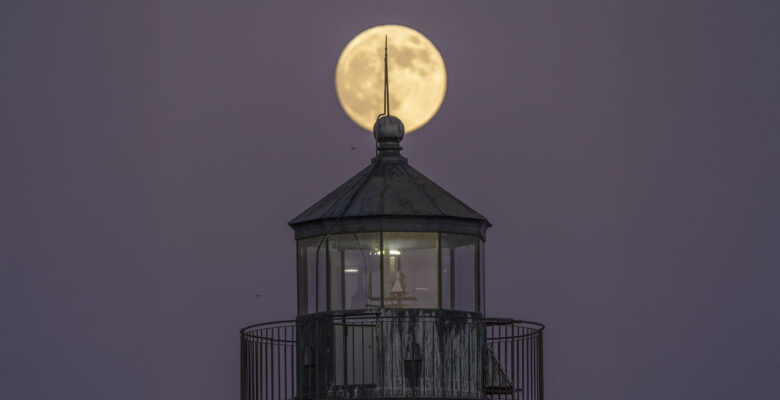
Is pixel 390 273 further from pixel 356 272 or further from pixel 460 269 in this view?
pixel 460 269

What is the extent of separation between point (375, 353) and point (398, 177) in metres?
3.15

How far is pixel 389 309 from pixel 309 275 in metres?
1.70

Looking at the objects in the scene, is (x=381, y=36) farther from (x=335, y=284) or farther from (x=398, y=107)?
(x=335, y=284)

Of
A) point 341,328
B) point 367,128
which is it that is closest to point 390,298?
point 341,328

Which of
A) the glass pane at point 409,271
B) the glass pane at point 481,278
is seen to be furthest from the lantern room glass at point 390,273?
the glass pane at point 481,278

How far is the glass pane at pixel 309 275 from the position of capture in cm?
5062

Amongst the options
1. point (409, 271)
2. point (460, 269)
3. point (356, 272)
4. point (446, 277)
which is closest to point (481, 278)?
point (460, 269)

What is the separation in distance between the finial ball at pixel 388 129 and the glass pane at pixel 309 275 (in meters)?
2.15

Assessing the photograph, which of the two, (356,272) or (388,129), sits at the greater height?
(388,129)

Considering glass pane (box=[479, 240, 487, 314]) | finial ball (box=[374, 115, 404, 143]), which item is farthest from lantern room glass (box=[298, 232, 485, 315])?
finial ball (box=[374, 115, 404, 143])

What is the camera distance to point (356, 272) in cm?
5034

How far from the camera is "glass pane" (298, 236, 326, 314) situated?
166 ft

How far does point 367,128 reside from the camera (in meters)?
53.3

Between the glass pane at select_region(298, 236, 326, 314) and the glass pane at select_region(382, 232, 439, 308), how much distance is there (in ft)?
3.55
